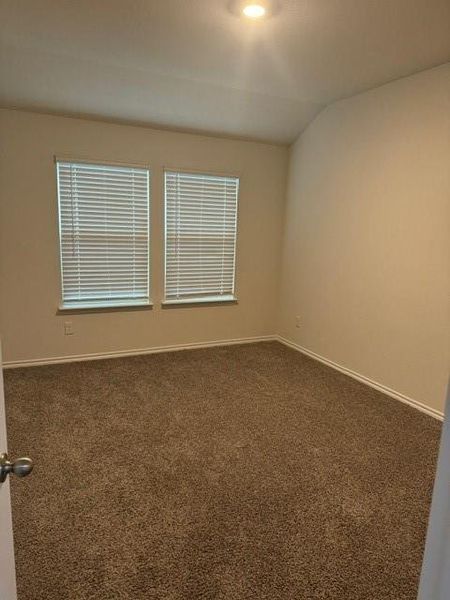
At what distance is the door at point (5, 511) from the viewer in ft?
2.63

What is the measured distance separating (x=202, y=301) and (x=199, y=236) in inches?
28.1

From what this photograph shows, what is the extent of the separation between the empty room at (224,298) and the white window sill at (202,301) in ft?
0.09

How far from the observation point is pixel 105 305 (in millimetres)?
3889

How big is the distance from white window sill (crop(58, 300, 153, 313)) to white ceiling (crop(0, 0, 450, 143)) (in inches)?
67.9

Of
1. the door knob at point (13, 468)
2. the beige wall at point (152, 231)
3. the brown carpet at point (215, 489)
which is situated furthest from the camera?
the beige wall at point (152, 231)

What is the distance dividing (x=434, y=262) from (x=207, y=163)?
240 centimetres

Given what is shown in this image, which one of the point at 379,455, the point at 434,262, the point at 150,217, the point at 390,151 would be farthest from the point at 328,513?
the point at 150,217

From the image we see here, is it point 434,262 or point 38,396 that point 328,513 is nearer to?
point 434,262

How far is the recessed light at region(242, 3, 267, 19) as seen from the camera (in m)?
2.11

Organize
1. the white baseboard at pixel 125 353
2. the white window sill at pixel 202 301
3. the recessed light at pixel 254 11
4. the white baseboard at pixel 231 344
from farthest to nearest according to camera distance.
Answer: the white window sill at pixel 202 301, the white baseboard at pixel 125 353, the white baseboard at pixel 231 344, the recessed light at pixel 254 11

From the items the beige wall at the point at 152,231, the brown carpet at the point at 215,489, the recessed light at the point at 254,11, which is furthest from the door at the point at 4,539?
the beige wall at the point at 152,231

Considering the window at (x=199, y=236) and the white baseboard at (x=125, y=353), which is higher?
the window at (x=199, y=236)

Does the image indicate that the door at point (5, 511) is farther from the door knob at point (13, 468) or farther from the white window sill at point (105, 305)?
the white window sill at point (105, 305)

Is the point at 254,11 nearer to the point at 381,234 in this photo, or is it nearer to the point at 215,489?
the point at 381,234
